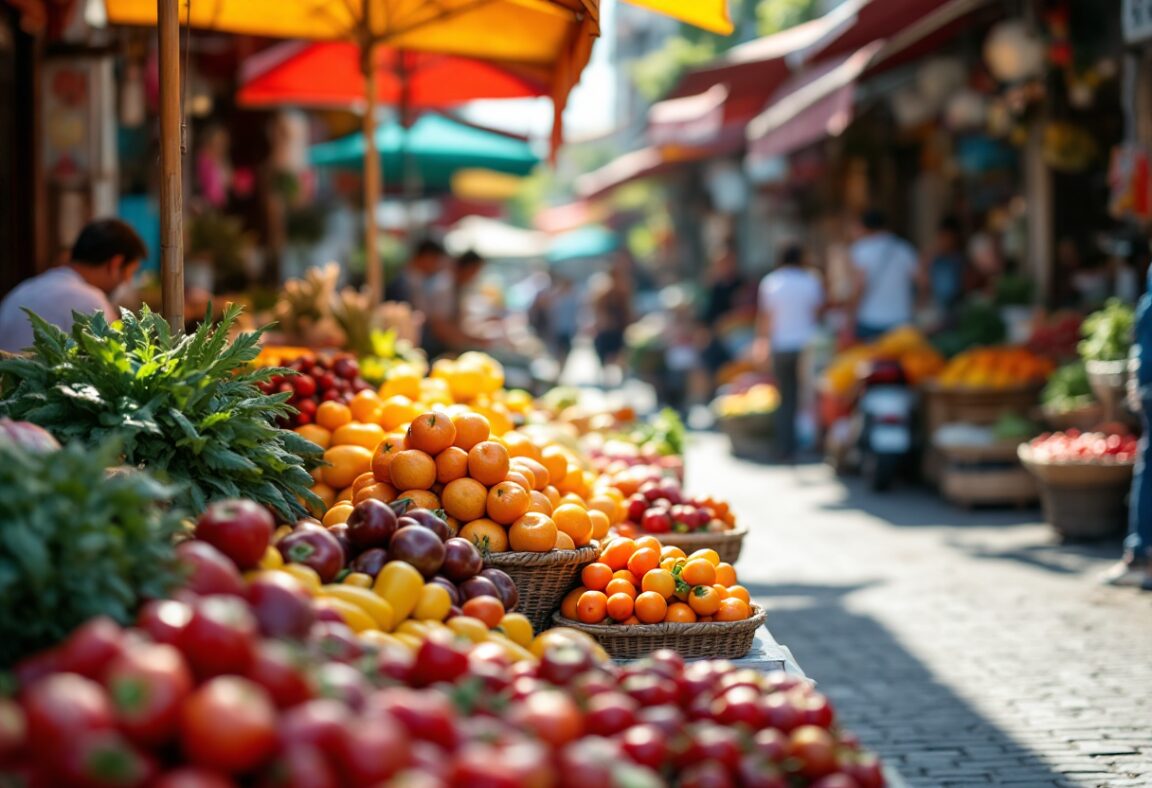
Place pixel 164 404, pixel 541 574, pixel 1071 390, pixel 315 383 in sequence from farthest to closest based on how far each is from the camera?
1. pixel 1071 390
2. pixel 315 383
3. pixel 541 574
4. pixel 164 404

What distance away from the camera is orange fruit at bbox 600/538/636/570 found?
4.47 metres

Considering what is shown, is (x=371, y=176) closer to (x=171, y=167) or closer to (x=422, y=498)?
(x=171, y=167)

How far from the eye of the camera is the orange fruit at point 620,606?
4191 millimetres

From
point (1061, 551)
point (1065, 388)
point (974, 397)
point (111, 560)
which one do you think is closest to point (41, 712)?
point (111, 560)

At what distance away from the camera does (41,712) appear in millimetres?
2064

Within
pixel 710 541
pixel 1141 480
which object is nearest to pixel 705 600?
pixel 710 541

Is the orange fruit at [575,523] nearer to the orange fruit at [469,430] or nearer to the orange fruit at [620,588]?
the orange fruit at [620,588]

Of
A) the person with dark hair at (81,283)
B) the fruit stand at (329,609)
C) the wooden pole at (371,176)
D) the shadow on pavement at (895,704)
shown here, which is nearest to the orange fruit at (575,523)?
the fruit stand at (329,609)

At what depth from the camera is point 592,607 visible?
4238 mm

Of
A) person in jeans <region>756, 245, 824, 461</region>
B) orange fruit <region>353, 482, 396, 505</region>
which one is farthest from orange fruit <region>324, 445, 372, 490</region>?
person in jeans <region>756, 245, 824, 461</region>

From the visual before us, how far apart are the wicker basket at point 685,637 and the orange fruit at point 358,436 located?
131cm

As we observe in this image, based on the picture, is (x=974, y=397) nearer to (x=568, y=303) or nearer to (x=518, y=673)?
(x=518, y=673)

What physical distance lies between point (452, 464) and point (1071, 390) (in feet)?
21.1

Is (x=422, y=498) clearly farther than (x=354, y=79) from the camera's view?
No
